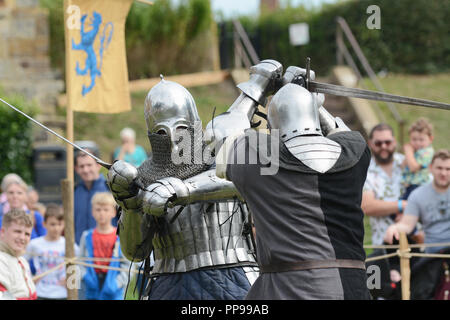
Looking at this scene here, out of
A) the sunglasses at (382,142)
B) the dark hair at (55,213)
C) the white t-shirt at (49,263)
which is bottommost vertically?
the white t-shirt at (49,263)

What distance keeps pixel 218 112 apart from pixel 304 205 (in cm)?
1024

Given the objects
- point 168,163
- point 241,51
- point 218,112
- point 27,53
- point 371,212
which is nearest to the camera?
point 168,163

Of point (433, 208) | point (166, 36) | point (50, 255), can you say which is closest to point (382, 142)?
point (433, 208)

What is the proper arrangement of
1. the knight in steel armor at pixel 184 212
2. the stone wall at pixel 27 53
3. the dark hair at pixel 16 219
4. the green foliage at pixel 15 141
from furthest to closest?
the stone wall at pixel 27 53 → the green foliage at pixel 15 141 → the dark hair at pixel 16 219 → the knight in steel armor at pixel 184 212

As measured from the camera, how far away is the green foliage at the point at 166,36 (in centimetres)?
1620

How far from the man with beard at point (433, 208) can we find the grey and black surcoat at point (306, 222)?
3.42m

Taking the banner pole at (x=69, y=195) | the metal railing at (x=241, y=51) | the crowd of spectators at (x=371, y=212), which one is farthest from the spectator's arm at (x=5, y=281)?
the metal railing at (x=241, y=51)

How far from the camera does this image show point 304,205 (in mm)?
3498

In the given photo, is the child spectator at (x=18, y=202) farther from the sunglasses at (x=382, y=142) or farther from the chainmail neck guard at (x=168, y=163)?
the chainmail neck guard at (x=168, y=163)

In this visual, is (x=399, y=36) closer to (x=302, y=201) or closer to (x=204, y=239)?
(x=204, y=239)

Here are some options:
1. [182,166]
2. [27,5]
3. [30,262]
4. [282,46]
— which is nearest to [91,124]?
[27,5]

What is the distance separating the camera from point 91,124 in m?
13.9

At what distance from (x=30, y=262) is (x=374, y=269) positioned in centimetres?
297

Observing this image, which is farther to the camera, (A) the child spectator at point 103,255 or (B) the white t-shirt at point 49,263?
(B) the white t-shirt at point 49,263
